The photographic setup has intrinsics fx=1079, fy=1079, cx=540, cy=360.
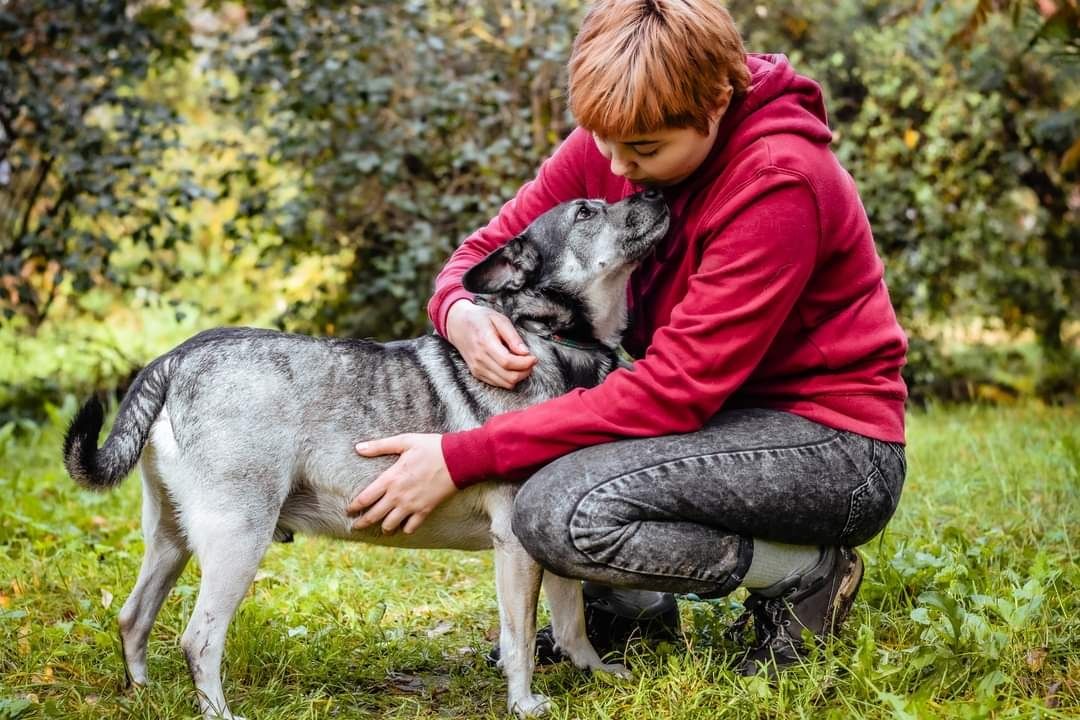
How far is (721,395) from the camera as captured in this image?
2.79 meters

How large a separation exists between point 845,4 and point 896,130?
3.16 feet

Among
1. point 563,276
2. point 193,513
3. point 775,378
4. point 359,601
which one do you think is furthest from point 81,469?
point 775,378

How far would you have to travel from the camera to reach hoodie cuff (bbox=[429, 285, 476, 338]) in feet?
10.9

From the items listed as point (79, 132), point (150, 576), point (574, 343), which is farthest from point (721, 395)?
point (79, 132)

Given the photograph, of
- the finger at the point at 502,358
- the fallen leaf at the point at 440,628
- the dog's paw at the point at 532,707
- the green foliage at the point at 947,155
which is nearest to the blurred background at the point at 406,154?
the green foliage at the point at 947,155

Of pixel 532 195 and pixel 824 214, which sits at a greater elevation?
pixel 824 214

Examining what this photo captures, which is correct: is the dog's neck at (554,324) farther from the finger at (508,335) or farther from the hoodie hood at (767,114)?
the hoodie hood at (767,114)

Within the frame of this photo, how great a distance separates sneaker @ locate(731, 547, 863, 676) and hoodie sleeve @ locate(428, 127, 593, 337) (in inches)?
49.7

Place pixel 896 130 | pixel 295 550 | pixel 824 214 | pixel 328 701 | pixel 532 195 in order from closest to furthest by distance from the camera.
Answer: pixel 824 214
pixel 328 701
pixel 532 195
pixel 295 550
pixel 896 130

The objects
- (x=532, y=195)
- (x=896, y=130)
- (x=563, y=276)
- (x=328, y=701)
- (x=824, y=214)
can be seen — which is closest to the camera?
(x=824, y=214)

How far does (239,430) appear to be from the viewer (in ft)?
9.44

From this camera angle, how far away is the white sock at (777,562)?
2.91 meters

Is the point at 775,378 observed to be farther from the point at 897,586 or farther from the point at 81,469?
the point at 81,469

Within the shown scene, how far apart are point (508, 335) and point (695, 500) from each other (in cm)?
76
